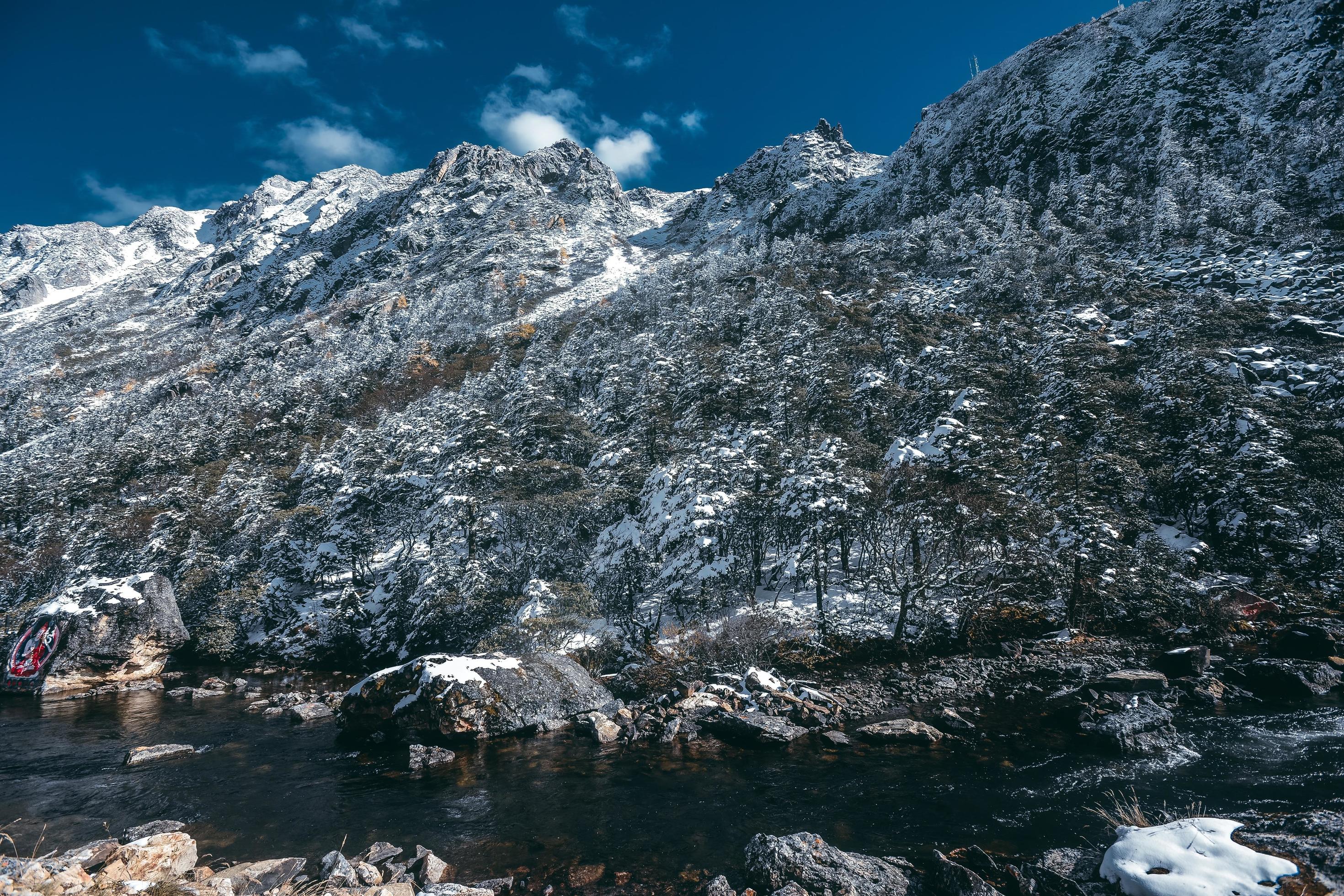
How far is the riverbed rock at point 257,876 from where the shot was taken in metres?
9.10

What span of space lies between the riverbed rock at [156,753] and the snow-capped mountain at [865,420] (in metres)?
12.0

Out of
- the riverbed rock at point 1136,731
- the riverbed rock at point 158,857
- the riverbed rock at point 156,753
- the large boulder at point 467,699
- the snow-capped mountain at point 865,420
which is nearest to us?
the riverbed rock at point 158,857

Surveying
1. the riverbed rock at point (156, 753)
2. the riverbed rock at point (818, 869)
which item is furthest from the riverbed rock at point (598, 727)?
the riverbed rock at point (156, 753)

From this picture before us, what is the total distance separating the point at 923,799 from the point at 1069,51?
134150 mm

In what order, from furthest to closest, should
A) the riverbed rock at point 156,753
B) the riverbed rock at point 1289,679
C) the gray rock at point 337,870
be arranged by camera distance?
the riverbed rock at point 156,753 < the riverbed rock at point 1289,679 < the gray rock at point 337,870

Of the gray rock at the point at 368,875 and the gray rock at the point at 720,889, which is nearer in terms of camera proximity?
the gray rock at the point at 720,889

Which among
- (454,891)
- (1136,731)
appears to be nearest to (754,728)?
(454,891)

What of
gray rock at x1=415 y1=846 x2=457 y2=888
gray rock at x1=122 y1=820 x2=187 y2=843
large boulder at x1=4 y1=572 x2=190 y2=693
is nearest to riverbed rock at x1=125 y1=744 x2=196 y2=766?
gray rock at x1=122 y1=820 x2=187 y2=843

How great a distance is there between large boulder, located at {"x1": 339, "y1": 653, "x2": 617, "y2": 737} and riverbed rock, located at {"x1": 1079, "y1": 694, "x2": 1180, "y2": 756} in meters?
16.3

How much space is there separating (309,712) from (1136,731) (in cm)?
3087

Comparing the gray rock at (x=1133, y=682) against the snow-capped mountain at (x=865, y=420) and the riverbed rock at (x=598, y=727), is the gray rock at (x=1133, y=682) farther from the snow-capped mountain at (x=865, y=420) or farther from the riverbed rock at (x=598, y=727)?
the riverbed rock at (x=598, y=727)

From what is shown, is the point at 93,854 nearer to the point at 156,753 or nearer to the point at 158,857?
the point at 158,857

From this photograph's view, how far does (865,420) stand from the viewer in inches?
1474

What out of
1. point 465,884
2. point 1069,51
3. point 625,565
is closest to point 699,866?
point 465,884
